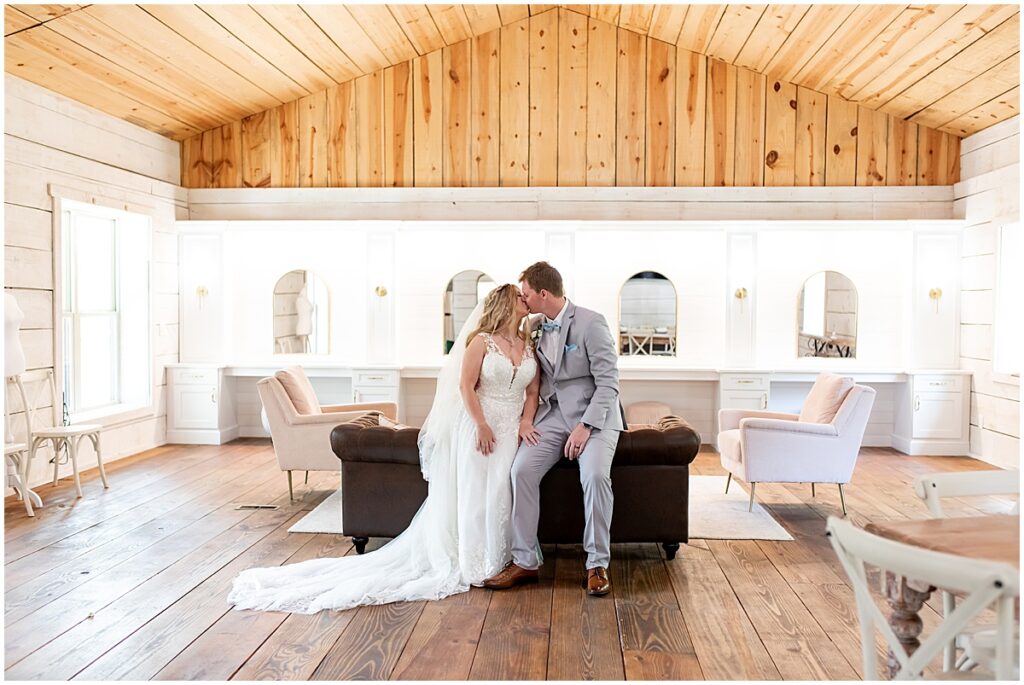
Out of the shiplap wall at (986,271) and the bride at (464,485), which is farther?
the shiplap wall at (986,271)

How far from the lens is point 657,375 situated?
8.29 m

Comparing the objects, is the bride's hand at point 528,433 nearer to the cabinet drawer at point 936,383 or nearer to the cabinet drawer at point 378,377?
the cabinet drawer at point 378,377

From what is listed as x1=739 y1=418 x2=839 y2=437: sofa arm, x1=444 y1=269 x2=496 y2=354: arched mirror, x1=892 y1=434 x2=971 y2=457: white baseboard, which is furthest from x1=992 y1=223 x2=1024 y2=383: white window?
x1=444 y1=269 x2=496 y2=354: arched mirror

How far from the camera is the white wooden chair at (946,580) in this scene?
1.74 m

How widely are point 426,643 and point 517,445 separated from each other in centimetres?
122

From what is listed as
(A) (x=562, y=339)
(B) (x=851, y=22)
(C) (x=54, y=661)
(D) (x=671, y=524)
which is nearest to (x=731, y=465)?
(D) (x=671, y=524)

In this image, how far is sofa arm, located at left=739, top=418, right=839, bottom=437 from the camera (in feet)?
18.2

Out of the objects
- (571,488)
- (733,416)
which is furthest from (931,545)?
(733,416)

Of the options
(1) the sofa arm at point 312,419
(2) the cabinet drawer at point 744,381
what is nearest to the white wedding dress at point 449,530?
(1) the sofa arm at point 312,419

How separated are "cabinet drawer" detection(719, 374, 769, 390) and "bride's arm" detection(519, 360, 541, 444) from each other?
4.05 meters

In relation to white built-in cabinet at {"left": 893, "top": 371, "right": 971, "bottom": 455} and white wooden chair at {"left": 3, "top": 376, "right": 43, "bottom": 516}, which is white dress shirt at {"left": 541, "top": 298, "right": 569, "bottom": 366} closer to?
white wooden chair at {"left": 3, "top": 376, "right": 43, "bottom": 516}

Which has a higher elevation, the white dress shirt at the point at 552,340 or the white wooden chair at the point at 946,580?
the white dress shirt at the point at 552,340

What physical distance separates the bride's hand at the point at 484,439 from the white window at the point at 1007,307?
5121 mm

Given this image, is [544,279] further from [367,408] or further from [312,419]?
[367,408]
